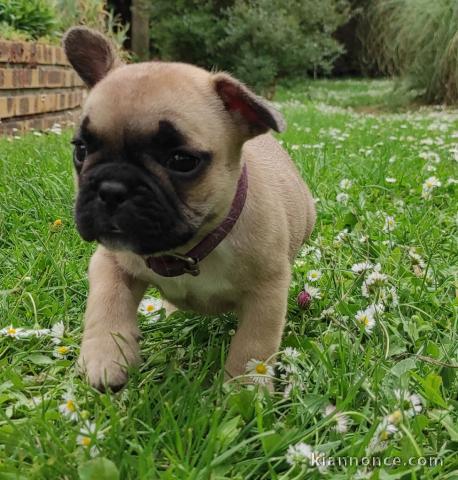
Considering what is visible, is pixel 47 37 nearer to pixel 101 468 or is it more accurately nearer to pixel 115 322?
pixel 115 322

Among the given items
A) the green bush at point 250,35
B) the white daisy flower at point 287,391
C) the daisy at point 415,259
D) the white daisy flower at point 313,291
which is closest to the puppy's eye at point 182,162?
Answer: the white daisy flower at point 287,391

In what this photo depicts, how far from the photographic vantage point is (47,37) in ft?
24.9

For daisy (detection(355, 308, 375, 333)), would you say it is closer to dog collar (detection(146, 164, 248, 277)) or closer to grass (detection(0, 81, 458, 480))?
grass (detection(0, 81, 458, 480))

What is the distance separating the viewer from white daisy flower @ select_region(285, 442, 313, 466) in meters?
1.61

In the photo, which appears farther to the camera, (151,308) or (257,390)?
(151,308)

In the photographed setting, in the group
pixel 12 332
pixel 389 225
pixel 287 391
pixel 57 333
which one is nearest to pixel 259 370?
pixel 287 391

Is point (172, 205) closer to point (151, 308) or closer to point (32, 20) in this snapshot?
point (151, 308)

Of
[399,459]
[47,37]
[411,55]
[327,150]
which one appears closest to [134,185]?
[399,459]

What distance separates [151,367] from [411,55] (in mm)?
11454

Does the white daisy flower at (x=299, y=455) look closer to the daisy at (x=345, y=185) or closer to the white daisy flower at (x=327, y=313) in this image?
the white daisy flower at (x=327, y=313)

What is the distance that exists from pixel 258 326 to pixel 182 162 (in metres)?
0.64

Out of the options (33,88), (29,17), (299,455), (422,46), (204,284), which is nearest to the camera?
(299,455)

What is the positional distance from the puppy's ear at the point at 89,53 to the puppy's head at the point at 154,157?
1.10ft

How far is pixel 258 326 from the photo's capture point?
87.0 inches
